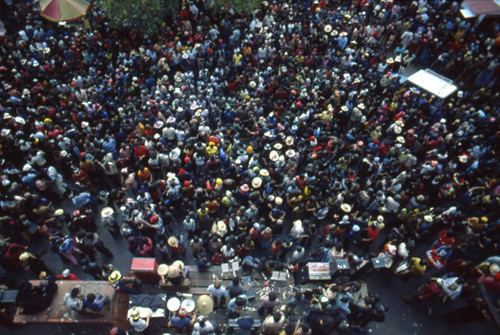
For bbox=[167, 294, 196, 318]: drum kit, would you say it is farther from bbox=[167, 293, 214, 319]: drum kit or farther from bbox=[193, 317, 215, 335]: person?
bbox=[193, 317, 215, 335]: person

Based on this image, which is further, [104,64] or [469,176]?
[104,64]

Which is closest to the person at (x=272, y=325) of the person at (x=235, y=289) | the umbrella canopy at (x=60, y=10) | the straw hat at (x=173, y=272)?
the person at (x=235, y=289)

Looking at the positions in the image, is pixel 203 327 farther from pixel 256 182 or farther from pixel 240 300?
pixel 256 182

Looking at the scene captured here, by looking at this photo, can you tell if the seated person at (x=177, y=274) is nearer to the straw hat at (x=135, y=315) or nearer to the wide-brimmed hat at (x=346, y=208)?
the straw hat at (x=135, y=315)

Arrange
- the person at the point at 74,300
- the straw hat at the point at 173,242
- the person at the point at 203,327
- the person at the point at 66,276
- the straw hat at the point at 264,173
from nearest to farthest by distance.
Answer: the person at the point at 203,327 < the person at the point at 74,300 < the person at the point at 66,276 < the straw hat at the point at 173,242 < the straw hat at the point at 264,173

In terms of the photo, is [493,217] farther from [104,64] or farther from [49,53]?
[49,53]

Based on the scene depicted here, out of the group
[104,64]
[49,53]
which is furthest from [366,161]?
[49,53]
